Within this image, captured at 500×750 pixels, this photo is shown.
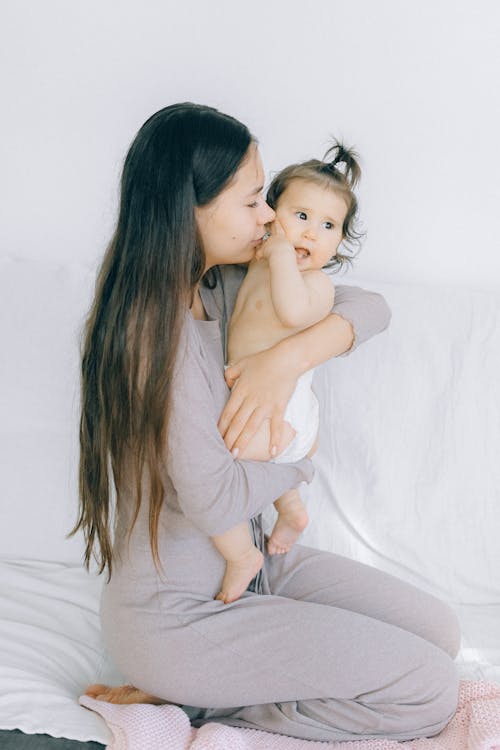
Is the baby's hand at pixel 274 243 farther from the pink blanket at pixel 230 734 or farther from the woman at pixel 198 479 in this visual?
the pink blanket at pixel 230 734

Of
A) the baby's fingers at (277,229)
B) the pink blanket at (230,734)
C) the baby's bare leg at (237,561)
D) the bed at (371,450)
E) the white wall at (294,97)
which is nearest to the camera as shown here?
the pink blanket at (230,734)

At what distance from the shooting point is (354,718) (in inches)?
45.4

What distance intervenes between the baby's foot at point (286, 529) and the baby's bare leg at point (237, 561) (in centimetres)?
16

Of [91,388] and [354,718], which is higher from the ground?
[91,388]

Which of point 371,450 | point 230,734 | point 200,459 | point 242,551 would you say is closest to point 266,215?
point 200,459

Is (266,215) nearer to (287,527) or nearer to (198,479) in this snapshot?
(198,479)

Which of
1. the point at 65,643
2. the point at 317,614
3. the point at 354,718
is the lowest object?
the point at 65,643

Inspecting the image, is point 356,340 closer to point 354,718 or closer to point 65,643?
point 354,718

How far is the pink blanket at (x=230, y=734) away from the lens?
1053mm

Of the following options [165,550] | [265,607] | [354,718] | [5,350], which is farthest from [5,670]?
[5,350]

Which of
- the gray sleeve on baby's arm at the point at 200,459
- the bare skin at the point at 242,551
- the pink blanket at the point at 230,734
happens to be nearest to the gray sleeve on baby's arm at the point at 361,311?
the bare skin at the point at 242,551

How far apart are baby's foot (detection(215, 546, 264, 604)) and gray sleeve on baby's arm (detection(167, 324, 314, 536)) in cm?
9

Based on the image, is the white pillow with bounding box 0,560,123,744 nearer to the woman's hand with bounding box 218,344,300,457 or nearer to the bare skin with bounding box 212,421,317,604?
the bare skin with bounding box 212,421,317,604

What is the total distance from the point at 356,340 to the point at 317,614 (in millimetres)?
484
